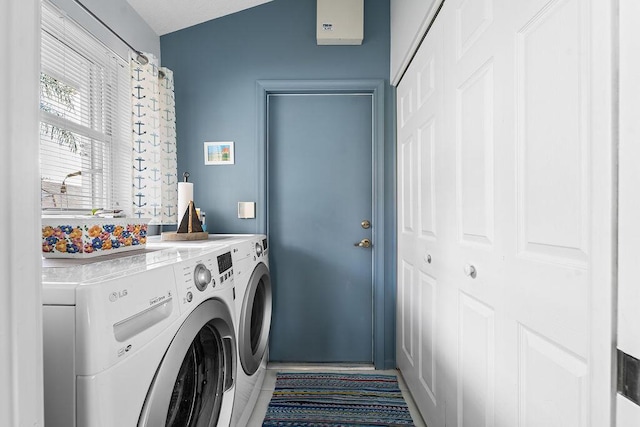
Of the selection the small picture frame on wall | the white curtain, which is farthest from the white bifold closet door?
the white curtain

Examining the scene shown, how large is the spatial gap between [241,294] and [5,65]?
1.15 meters

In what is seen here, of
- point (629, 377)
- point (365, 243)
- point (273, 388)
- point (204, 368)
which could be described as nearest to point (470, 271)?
point (629, 377)

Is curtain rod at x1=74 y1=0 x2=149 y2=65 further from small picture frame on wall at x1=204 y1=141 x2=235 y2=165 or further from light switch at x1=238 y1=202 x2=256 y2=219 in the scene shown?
light switch at x1=238 y1=202 x2=256 y2=219

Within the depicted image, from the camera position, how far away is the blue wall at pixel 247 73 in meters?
2.16

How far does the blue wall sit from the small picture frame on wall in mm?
33

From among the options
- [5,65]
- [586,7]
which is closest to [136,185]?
[5,65]

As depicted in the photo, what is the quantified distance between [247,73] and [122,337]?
1.97m

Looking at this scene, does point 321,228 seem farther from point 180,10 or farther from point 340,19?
point 180,10

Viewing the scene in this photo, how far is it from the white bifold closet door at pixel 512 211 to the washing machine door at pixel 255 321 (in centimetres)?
82

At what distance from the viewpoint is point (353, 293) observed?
7.29 feet

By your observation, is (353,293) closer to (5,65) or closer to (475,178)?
(475,178)

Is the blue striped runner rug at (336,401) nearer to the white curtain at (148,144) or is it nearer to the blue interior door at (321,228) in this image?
the blue interior door at (321,228)

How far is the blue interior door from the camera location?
2.22m

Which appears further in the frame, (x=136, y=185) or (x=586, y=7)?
(x=136, y=185)
